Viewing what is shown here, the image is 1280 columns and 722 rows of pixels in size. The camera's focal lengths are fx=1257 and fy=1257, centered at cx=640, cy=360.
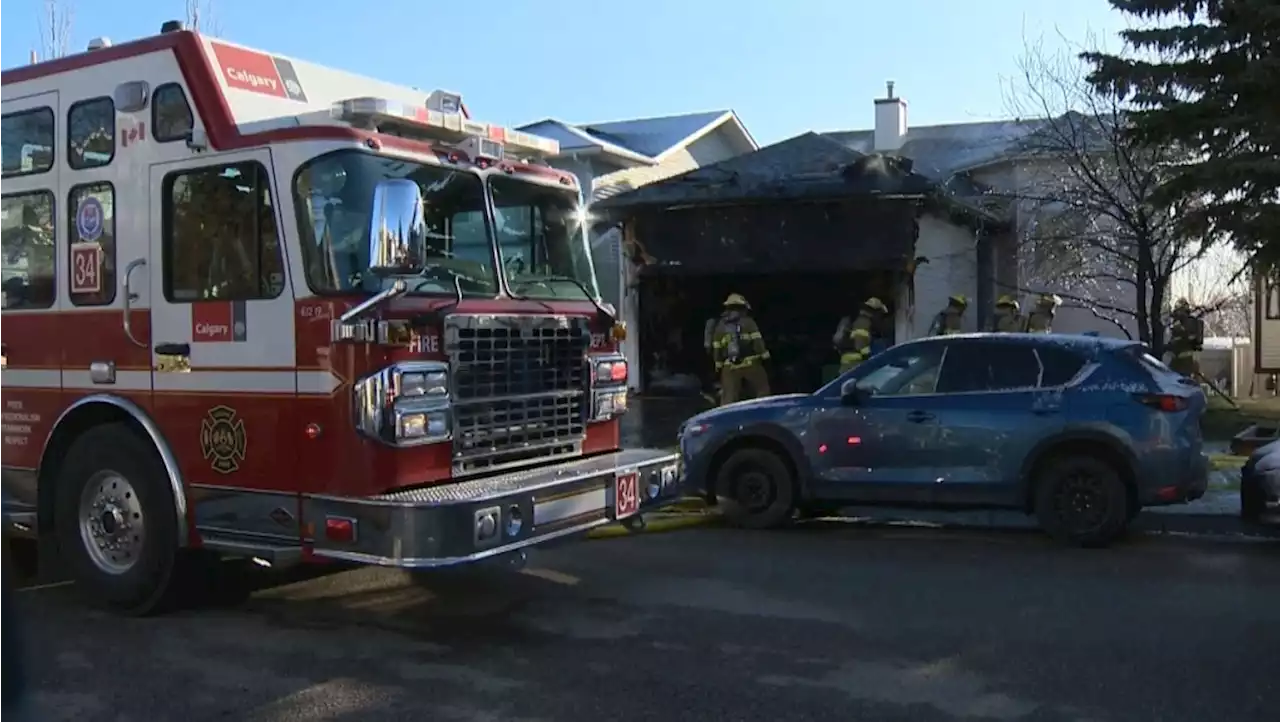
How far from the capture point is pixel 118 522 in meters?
6.82

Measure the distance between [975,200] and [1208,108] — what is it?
6820 millimetres

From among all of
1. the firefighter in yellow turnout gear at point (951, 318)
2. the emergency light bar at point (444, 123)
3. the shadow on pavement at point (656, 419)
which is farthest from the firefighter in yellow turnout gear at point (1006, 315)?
the emergency light bar at point (444, 123)

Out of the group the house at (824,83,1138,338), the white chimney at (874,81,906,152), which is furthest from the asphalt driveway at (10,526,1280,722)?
the white chimney at (874,81,906,152)

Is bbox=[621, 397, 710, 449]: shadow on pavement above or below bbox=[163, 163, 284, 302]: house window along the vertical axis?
below

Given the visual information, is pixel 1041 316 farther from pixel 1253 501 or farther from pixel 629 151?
pixel 629 151

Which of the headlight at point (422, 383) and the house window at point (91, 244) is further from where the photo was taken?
the house window at point (91, 244)

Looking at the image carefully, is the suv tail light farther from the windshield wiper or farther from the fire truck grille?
the fire truck grille

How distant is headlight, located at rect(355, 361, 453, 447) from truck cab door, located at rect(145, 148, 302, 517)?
1.53 ft

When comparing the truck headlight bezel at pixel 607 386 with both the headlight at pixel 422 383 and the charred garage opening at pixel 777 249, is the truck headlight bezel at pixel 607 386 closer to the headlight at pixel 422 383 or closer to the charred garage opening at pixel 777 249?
the headlight at pixel 422 383

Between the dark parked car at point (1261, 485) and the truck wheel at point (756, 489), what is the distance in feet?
10.6

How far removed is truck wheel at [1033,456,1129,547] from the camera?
8789 millimetres

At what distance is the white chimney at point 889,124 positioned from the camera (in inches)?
1060

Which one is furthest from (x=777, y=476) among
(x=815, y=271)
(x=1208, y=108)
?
(x=815, y=271)

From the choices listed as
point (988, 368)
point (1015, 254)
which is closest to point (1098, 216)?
point (1015, 254)
